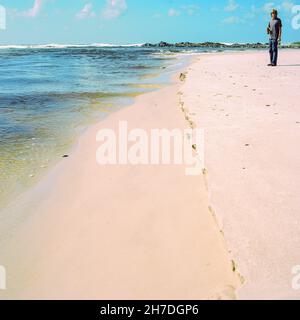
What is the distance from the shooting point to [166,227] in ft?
8.21

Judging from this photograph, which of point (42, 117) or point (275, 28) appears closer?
point (42, 117)

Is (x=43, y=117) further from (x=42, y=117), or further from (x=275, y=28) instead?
(x=275, y=28)

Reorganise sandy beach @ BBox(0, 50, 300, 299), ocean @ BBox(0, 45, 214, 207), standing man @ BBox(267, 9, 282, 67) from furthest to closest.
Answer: standing man @ BBox(267, 9, 282, 67)
ocean @ BBox(0, 45, 214, 207)
sandy beach @ BBox(0, 50, 300, 299)

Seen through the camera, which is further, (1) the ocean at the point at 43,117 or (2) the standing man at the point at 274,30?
(2) the standing man at the point at 274,30

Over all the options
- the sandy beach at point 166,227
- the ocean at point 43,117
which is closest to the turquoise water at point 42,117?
the ocean at point 43,117

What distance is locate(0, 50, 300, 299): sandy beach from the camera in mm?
1920

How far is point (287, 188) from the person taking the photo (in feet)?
8.66

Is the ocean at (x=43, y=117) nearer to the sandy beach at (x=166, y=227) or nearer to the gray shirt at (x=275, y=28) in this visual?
the sandy beach at (x=166, y=227)

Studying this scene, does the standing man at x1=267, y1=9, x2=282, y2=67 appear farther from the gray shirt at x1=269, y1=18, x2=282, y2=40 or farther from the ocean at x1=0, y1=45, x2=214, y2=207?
the ocean at x1=0, y1=45, x2=214, y2=207

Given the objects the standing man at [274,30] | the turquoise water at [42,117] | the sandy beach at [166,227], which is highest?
the standing man at [274,30]

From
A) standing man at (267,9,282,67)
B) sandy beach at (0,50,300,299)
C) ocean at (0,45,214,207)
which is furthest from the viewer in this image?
standing man at (267,9,282,67)

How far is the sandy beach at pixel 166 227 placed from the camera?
1920 mm

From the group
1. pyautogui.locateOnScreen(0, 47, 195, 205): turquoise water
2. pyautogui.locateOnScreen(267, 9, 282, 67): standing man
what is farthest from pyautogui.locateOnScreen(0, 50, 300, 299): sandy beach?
pyautogui.locateOnScreen(267, 9, 282, 67): standing man

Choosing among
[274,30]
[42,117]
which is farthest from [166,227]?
[274,30]
